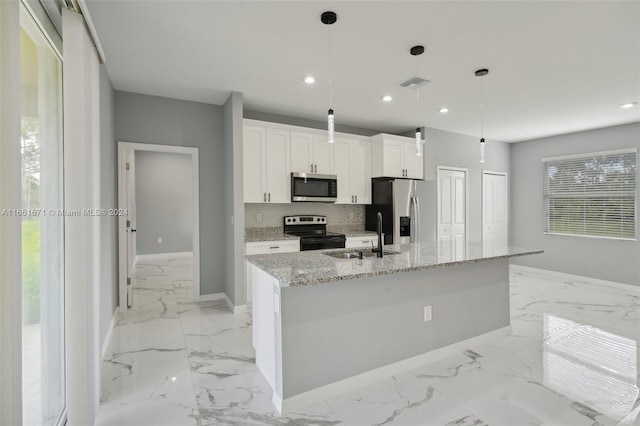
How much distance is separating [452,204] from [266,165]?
11.5 feet

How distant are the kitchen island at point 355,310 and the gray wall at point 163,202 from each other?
584 centimetres

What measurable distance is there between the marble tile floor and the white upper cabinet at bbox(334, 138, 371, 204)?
238 centimetres

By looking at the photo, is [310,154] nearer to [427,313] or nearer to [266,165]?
[266,165]

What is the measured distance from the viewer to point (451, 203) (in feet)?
19.0

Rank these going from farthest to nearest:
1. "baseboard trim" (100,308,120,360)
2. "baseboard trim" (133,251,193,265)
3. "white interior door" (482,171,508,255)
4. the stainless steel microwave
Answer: "baseboard trim" (133,251,193,265), "white interior door" (482,171,508,255), the stainless steel microwave, "baseboard trim" (100,308,120,360)

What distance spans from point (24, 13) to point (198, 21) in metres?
1.10

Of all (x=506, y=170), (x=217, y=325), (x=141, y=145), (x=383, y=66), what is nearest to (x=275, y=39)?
(x=383, y=66)

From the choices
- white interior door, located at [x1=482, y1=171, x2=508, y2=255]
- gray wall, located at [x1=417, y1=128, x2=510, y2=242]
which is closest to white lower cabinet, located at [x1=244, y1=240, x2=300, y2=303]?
gray wall, located at [x1=417, y1=128, x2=510, y2=242]

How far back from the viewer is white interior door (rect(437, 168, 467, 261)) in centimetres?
564

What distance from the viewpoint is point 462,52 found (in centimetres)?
279

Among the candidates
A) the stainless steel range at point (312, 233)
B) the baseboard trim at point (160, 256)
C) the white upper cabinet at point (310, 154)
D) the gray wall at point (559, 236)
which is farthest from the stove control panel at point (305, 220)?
the gray wall at point (559, 236)

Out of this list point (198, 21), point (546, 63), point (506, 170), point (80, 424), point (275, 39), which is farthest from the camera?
point (506, 170)

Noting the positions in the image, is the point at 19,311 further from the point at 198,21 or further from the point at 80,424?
the point at 198,21

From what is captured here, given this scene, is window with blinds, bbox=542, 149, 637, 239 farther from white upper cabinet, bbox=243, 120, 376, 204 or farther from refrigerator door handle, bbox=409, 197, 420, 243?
white upper cabinet, bbox=243, 120, 376, 204
